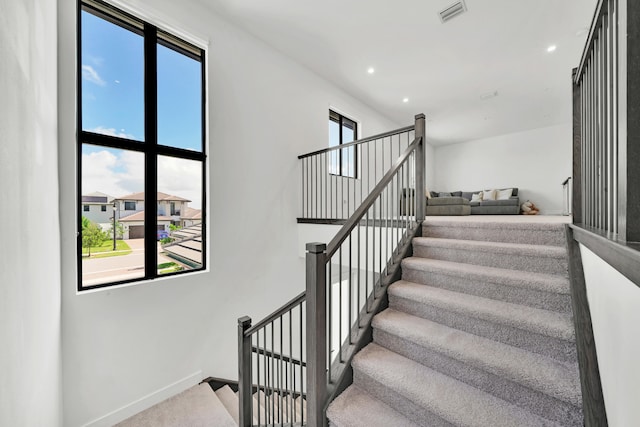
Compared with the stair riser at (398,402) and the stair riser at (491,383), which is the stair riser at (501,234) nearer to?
the stair riser at (491,383)

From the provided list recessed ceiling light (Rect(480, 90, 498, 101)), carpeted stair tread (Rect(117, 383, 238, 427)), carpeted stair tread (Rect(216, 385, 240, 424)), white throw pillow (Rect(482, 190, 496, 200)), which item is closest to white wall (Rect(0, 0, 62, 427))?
carpeted stair tread (Rect(117, 383, 238, 427))

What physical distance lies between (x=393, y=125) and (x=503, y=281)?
5730mm

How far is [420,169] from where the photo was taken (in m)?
2.73

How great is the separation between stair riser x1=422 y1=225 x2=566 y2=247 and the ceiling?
2.55m

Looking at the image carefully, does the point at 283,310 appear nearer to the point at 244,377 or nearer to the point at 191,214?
the point at 244,377

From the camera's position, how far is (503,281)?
1.84 m

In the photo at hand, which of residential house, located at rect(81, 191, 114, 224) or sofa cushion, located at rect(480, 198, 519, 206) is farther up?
sofa cushion, located at rect(480, 198, 519, 206)

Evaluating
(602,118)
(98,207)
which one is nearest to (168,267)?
(98,207)

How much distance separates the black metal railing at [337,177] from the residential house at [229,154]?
0.95ft

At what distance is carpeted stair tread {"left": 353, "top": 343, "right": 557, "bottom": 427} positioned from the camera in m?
1.27

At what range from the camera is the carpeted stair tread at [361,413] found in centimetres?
144

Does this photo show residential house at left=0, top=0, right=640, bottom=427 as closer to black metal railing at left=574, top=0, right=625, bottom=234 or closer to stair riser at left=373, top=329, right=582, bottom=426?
black metal railing at left=574, top=0, right=625, bottom=234

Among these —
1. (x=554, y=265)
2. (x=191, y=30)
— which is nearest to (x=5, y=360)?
(x=554, y=265)

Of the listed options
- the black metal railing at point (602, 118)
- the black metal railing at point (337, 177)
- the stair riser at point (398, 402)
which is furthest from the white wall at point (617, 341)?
the black metal railing at point (337, 177)
